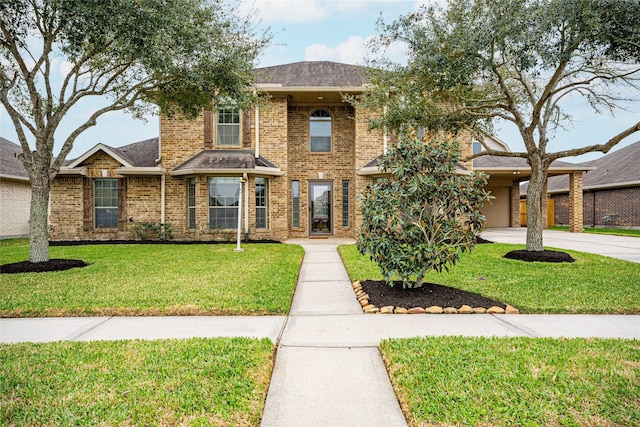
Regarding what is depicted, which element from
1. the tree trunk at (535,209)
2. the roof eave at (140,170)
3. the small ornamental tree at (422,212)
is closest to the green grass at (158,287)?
the small ornamental tree at (422,212)

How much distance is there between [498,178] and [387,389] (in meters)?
21.7

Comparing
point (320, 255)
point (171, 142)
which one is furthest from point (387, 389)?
point (171, 142)

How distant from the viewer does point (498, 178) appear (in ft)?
71.1

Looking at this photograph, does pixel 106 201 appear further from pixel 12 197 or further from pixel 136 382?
pixel 136 382

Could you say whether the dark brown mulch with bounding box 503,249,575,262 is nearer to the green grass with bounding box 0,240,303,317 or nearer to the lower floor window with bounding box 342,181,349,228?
the green grass with bounding box 0,240,303,317

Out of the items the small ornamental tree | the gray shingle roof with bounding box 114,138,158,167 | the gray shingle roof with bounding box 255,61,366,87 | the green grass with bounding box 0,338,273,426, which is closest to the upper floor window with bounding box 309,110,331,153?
the gray shingle roof with bounding box 255,61,366,87

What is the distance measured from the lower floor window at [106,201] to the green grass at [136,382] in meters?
11.8

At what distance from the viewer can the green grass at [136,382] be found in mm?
2346

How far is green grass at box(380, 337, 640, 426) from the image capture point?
2361 mm

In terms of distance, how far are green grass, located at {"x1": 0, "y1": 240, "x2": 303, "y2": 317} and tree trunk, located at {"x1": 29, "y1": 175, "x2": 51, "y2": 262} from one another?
98cm

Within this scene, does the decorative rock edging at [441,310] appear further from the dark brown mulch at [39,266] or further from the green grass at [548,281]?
the dark brown mulch at [39,266]

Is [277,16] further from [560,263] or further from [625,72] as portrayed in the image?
[560,263]

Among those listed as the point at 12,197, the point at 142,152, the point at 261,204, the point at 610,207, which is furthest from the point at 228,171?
the point at 610,207

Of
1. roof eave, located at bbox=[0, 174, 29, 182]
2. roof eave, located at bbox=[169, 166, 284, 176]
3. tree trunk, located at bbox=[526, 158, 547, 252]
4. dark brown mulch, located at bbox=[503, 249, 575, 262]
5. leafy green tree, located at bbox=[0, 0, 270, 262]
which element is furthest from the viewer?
roof eave, located at bbox=[0, 174, 29, 182]
